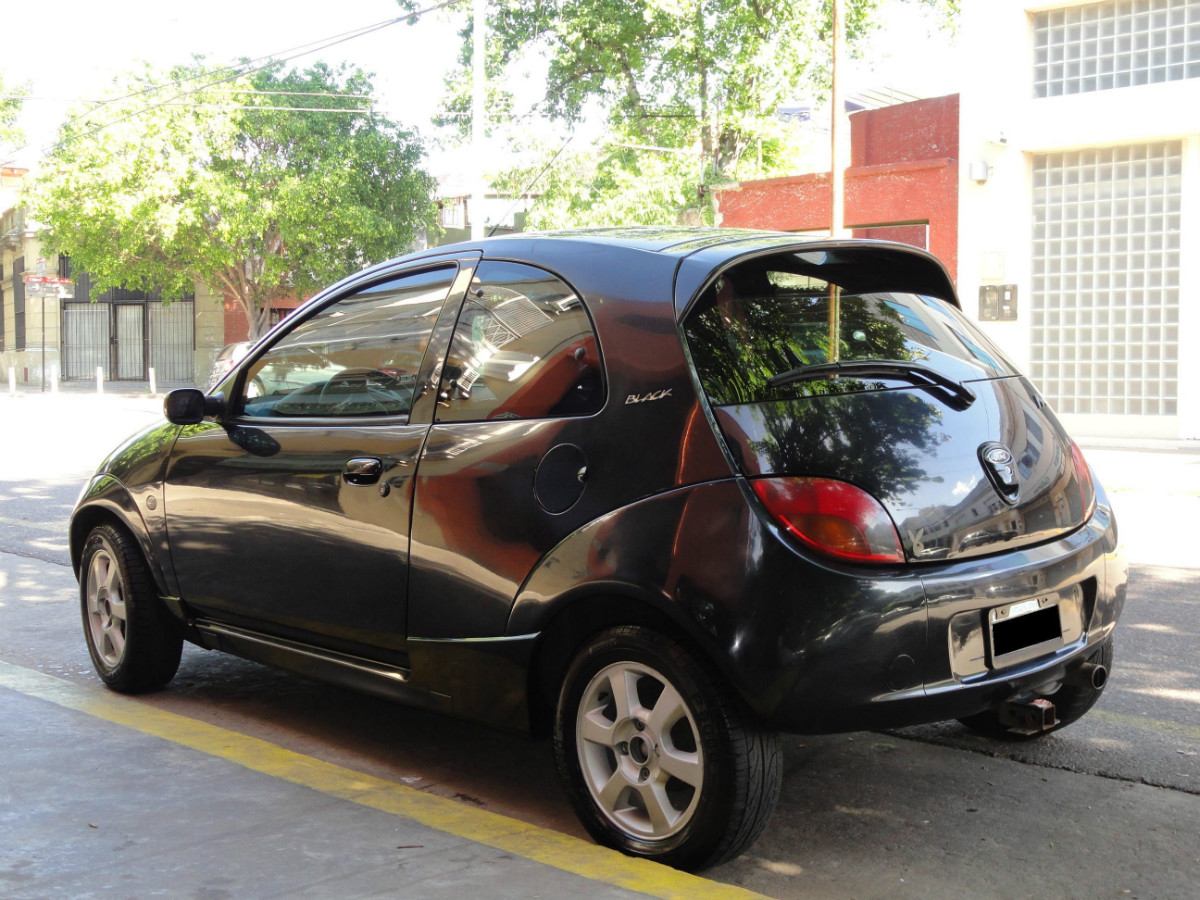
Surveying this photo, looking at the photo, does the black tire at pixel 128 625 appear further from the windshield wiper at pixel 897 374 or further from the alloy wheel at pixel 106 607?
the windshield wiper at pixel 897 374

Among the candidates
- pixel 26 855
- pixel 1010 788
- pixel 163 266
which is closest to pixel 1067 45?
pixel 1010 788

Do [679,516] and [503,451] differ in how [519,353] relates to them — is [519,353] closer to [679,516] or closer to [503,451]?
[503,451]

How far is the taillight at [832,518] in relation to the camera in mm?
3123

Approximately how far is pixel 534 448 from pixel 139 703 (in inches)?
90.6

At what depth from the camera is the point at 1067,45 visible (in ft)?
66.0

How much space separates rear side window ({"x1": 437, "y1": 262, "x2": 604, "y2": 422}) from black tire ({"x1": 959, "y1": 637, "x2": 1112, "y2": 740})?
1392mm

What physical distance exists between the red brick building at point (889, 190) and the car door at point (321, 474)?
59.7ft

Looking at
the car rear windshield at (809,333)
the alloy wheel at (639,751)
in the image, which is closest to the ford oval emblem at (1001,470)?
the car rear windshield at (809,333)

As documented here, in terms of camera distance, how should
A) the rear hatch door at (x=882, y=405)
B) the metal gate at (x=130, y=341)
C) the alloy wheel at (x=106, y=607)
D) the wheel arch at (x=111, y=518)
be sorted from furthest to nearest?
the metal gate at (x=130, y=341), the alloy wheel at (x=106, y=607), the wheel arch at (x=111, y=518), the rear hatch door at (x=882, y=405)

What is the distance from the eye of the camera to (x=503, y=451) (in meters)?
3.68

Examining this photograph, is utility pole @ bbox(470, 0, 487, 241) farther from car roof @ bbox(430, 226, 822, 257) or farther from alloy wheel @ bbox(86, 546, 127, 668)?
car roof @ bbox(430, 226, 822, 257)

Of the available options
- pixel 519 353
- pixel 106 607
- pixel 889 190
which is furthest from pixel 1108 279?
pixel 519 353

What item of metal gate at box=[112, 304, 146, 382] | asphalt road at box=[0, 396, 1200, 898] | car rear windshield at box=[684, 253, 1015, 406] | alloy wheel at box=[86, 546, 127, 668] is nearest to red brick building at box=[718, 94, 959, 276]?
asphalt road at box=[0, 396, 1200, 898]

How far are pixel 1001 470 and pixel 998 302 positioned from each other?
18.3 m
